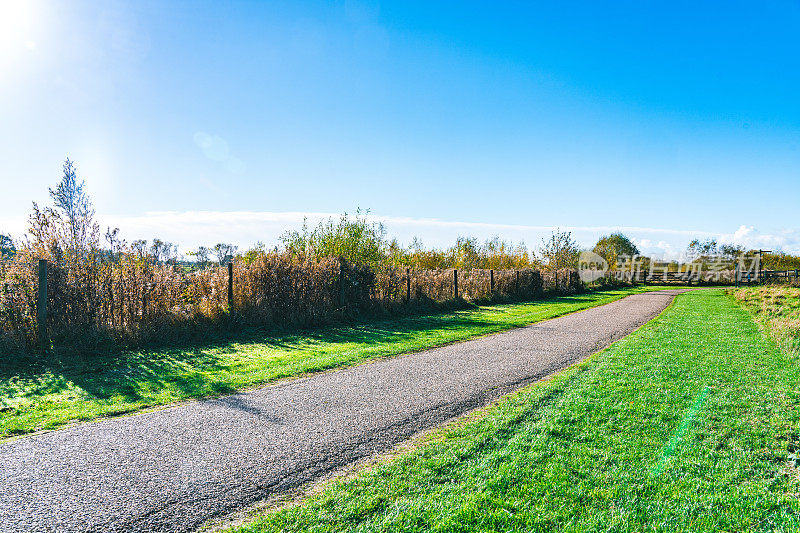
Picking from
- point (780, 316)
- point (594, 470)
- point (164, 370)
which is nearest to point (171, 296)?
point (164, 370)

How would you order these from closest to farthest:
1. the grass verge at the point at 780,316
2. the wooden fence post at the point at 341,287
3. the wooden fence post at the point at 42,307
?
the wooden fence post at the point at 42,307, the grass verge at the point at 780,316, the wooden fence post at the point at 341,287

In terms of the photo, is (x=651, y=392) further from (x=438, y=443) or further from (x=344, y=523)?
(x=344, y=523)

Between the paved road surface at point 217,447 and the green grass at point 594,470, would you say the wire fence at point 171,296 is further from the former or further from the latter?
the green grass at point 594,470

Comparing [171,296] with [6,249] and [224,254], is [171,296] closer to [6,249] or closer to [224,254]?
[6,249]

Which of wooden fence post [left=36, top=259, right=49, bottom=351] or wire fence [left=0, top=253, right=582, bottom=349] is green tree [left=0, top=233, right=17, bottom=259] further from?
wooden fence post [left=36, top=259, right=49, bottom=351]

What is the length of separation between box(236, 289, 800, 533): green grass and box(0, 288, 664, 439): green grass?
3433 mm

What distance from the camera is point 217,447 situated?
420cm

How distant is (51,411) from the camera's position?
5.32m

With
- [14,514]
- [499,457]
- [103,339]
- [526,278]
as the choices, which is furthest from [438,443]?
[526,278]

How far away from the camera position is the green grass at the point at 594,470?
3.01 meters

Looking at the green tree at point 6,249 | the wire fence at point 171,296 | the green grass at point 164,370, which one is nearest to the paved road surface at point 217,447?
the green grass at point 164,370

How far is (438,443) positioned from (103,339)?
7.62 metres

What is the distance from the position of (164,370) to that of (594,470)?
261 inches

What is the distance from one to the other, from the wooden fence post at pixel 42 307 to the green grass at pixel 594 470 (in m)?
7.69
